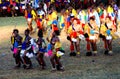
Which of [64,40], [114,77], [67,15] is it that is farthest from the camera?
[64,40]

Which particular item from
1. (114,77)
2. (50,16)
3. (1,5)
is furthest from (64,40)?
(1,5)

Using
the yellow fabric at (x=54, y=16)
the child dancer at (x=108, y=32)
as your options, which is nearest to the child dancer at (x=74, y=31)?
the child dancer at (x=108, y=32)

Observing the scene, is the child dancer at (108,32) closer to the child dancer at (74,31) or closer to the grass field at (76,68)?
the grass field at (76,68)

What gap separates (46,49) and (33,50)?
47 cm

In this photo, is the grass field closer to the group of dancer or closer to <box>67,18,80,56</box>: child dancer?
the group of dancer

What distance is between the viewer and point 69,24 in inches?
588

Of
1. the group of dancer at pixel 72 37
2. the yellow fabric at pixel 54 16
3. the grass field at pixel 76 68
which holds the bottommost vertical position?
the grass field at pixel 76 68

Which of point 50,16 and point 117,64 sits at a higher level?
point 50,16

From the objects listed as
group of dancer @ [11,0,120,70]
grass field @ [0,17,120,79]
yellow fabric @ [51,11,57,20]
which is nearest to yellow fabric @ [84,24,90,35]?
group of dancer @ [11,0,120,70]

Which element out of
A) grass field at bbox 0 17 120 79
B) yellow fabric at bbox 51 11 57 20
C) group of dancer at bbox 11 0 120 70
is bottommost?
grass field at bbox 0 17 120 79

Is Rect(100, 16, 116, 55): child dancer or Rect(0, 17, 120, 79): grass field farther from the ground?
Rect(100, 16, 116, 55): child dancer

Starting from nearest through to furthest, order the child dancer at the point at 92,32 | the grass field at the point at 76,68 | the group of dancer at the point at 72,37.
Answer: the grass field at the point at 76,68
the group of dancer at the point at 72,37
the child dancer at the point at 92,32

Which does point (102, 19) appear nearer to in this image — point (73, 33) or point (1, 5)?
point (73, 33)

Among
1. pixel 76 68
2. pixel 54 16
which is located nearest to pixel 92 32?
pixel 76 68
